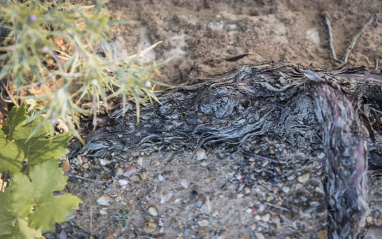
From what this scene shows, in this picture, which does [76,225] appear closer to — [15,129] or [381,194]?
[15,129]

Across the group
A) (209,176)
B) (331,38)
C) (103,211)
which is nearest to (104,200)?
(103,211)

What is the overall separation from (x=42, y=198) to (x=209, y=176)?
109 cm

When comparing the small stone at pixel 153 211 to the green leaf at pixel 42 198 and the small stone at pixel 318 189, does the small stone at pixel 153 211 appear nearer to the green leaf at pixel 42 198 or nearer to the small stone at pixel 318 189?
Result: the green leaf at pixel 42 198

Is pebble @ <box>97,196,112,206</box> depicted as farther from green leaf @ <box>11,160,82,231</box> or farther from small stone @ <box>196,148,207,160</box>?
small stone @ <box>196,148,207,160</box>

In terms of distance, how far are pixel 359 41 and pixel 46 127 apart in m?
2.28

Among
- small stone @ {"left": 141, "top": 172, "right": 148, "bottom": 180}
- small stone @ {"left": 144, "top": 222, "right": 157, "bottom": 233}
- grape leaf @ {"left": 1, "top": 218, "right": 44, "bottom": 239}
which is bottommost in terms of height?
small stone @ {"left": 144, "top": 222, "right": 157, "bottom": 233}

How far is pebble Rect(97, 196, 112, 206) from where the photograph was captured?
2.20 metres

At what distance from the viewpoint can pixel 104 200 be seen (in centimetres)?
220

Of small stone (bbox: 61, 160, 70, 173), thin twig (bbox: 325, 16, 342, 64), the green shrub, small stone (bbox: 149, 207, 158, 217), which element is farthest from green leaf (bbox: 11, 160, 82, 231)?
thin twig (bbox: 325, 16, 342, 64)

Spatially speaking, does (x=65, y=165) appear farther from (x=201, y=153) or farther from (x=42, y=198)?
(x=201, y=153)

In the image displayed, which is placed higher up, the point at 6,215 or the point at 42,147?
the point at 42,147

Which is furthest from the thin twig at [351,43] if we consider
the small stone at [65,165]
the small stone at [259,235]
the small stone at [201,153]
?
the small stone at [65,165]

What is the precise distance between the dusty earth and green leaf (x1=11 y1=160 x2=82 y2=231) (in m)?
0.38

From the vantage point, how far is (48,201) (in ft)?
5.81
